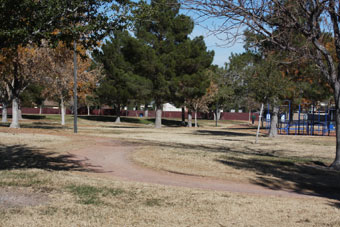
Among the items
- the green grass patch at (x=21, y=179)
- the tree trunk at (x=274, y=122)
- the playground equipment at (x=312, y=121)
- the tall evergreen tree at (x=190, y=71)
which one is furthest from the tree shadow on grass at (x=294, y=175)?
the tall evergreen tree at (x=190, y=71)

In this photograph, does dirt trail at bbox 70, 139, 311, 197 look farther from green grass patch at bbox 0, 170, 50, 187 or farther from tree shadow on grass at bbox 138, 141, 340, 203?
green grass patch at bbox 0, 170, 50, 187

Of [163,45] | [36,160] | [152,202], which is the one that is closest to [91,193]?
[152,202]

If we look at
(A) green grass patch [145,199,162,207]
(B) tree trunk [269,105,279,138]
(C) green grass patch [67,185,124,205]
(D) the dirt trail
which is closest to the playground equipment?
(B) tree trunk [269,105,279,138]

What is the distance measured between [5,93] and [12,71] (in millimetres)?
19322

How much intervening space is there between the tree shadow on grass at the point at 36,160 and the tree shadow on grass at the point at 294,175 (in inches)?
193

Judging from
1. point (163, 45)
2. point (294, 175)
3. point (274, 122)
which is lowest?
point (294, 175)

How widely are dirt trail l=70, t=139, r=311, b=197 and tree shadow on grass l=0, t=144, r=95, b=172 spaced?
0.38 m

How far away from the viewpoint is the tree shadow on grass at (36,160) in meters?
11.4

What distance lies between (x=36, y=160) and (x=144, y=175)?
12.6ft

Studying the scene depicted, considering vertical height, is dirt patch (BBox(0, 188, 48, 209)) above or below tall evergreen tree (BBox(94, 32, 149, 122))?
below

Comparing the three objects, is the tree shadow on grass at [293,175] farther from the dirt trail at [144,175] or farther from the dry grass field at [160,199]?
the dirt trail at [144,175]

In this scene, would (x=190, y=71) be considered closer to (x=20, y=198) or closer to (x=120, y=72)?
(x=120, y=72)

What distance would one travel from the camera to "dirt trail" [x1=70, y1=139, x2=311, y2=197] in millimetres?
9477

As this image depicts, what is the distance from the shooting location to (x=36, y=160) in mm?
12617
